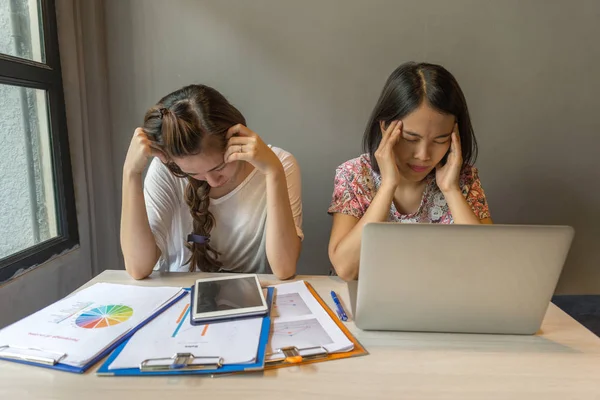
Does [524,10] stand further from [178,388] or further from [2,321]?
[2,321]

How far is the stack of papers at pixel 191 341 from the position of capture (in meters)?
0.60

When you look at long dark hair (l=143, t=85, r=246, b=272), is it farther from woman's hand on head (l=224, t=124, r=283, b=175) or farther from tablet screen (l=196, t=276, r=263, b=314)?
tablet screen (l=196, t=276, r=263, b=314)

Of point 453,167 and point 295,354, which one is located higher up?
point 453,167

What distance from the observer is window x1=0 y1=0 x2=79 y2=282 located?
1.26 m

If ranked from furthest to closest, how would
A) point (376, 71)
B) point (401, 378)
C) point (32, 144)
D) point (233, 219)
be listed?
point (376, 71) → point (32, 144) → point (233, 219) → point (401, 378)

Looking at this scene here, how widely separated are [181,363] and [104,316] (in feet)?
0.83

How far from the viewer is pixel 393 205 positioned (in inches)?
47.7

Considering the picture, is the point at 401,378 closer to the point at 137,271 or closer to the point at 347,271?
the point at 347,271

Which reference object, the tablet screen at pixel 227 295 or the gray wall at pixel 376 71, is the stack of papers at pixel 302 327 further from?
the gray wall at pixel 376 71

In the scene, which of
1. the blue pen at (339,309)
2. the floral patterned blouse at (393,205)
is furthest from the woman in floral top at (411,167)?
the blue pen at (339,309)

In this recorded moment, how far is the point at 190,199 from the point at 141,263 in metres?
0.25

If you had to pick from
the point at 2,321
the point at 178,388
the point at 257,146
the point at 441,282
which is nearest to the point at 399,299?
the point at 441,282

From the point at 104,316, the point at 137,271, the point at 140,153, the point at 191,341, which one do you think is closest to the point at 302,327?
the point at 191,341

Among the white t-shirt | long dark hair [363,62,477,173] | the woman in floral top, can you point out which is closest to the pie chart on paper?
the white t-shirt
